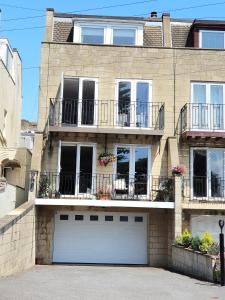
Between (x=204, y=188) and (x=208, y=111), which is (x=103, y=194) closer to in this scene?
(x=204, y=188)

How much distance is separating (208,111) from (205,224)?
5.02 m

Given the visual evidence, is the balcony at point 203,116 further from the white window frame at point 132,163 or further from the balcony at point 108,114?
the white window frame at point 132,163

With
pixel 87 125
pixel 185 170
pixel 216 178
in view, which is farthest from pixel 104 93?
pixel 216 178

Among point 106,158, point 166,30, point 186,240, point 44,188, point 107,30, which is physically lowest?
point 186,240

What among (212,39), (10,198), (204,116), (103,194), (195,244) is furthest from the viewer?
(212,39)

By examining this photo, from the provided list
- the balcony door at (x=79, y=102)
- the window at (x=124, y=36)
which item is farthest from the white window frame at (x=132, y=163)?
the window at (x=124, y=36)

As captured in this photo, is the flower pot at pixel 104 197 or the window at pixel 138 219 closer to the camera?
the flower pot at pixel 104 197

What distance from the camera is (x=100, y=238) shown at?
67.4ft

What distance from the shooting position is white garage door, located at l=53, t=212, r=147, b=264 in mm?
20344

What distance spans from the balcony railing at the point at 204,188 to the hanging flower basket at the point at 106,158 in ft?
10.9

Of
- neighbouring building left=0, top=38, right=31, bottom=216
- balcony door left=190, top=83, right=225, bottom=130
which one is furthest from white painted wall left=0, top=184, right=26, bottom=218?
balcony door left=190, top=83, right=225, bottom=130

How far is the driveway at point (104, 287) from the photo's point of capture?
35.6 ft

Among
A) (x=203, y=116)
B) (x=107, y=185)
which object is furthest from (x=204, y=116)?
(x=107, y=185)

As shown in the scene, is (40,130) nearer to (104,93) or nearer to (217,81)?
(104,93)
